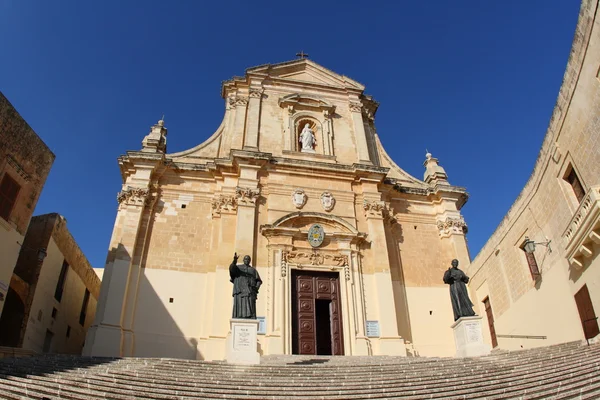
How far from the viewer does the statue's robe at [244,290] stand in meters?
10.3

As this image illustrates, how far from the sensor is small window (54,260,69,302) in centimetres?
1642

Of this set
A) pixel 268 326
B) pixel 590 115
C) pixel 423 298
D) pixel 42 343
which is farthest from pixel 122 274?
pixel 590 115

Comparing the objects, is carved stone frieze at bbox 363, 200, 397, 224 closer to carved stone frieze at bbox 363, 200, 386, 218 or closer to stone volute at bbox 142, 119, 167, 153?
carved stone frieze at bbox 363, 200, 386, 218

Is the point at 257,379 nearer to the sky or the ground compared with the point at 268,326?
nearer to the ground

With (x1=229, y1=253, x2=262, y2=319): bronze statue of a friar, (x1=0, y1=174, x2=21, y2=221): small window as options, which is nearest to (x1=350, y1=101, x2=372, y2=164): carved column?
(x1=229, y1=253, x2=262, y2=319): bronze statue of a friar

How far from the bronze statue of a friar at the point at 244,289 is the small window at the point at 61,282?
9.15 metres

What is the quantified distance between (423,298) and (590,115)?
330 inches

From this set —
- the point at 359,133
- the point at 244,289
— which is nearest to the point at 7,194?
the point at 244,289

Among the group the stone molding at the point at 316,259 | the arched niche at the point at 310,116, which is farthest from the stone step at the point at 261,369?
the arched niche at the point at 310,116

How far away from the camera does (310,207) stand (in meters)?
16.7

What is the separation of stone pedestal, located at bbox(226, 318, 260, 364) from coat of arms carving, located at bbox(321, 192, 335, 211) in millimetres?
7355

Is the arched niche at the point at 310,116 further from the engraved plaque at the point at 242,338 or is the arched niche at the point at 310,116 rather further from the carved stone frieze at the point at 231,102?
the engraved plaque at the point at 242,338

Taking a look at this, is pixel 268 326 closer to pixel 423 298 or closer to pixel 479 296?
pixel 423 298

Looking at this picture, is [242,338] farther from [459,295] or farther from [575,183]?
[575,183]
